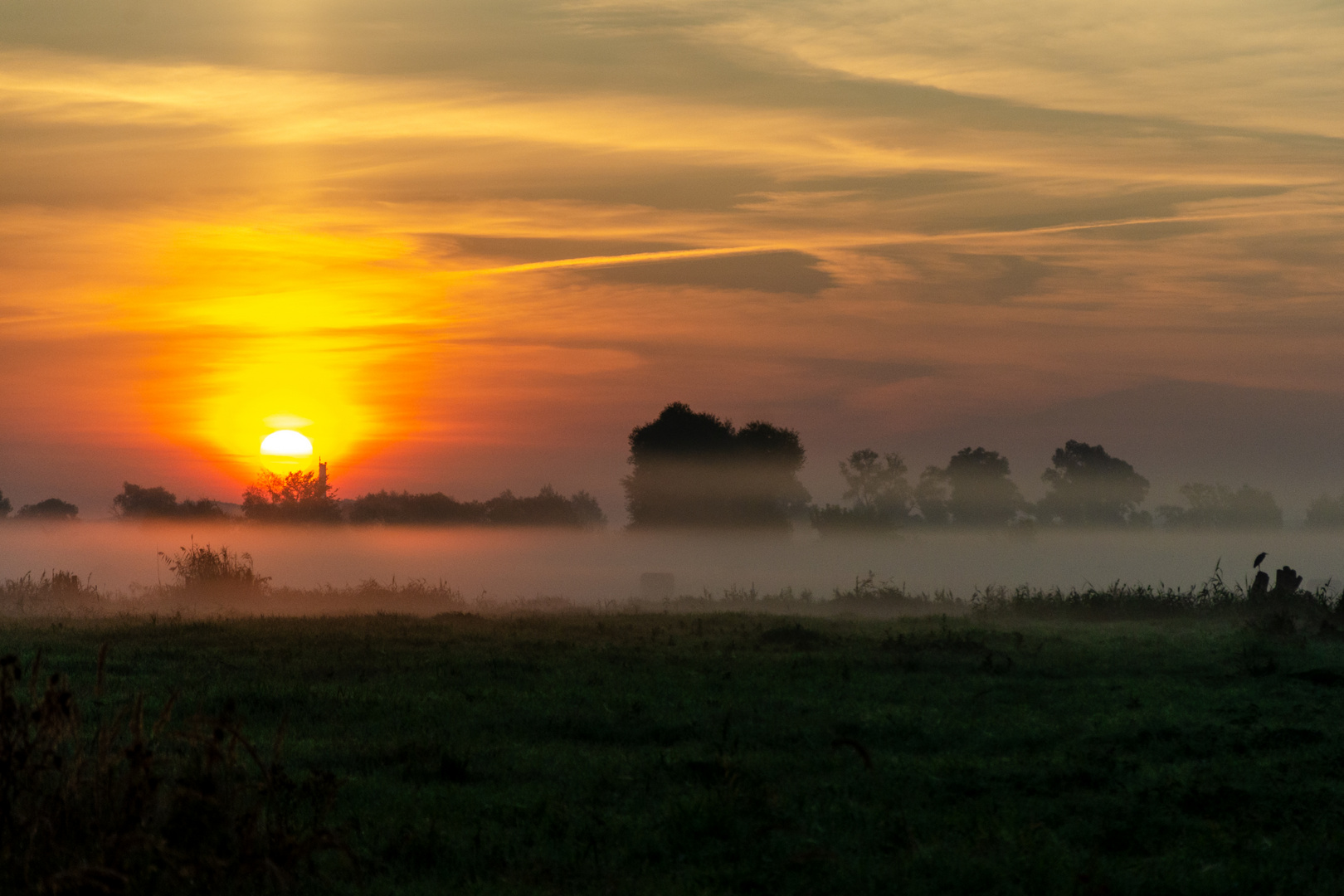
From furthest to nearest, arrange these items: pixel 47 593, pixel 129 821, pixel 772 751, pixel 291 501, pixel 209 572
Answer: pixel 291 501 → pixel 209 572 → pixel 47 593 → pixel 772 751 → pixel 129 821

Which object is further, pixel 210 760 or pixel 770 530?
pixel 770 530

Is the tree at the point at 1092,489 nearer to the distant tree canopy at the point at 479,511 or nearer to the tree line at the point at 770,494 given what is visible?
the tree line at the point at 770,494

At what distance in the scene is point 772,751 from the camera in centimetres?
1250

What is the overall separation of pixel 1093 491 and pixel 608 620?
197 feet

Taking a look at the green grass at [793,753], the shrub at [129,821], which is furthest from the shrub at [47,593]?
the shrub at [129,821]

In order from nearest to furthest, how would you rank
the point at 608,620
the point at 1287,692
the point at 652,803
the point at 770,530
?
the point at 652,803 < the point at 1287,692 < the point at 608,620 < the point at 770,530

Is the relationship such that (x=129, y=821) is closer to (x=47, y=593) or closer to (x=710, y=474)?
(x=47, y=593)

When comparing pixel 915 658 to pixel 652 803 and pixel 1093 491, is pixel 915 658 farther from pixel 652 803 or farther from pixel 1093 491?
pixel 1093 491

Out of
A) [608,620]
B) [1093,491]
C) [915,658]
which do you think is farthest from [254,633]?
[1093,491]

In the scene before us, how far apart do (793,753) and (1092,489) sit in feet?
237

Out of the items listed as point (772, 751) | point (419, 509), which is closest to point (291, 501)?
point (419, 509)

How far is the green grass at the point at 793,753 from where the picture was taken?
8.77 metres

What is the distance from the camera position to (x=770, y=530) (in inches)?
3024

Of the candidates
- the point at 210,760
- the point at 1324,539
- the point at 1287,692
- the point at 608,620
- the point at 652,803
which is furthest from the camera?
the point at 1324,539
